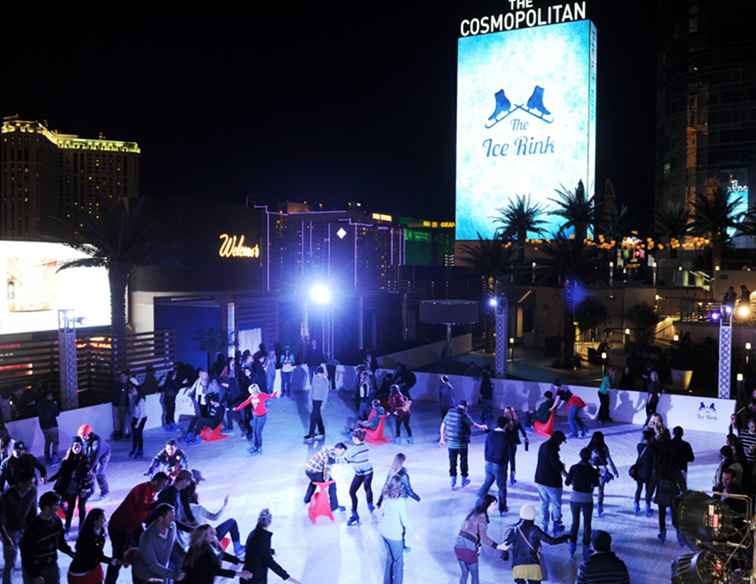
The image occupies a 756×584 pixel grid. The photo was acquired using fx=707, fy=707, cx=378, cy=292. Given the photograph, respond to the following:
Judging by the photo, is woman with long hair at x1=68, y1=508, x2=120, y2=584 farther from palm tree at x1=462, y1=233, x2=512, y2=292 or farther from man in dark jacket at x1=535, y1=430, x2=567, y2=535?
palm tree at x1=462, y1=233, x2=512, y2=292

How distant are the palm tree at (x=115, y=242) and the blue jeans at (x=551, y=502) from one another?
15.3 meters

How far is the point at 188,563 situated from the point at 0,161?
132m

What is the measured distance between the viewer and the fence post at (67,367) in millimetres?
16438

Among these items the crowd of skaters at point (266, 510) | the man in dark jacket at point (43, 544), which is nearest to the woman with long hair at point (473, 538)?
the crowd of skaters at point (266, 510)

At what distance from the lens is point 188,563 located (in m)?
6.00

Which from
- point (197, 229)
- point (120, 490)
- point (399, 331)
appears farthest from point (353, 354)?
point (120, 490)

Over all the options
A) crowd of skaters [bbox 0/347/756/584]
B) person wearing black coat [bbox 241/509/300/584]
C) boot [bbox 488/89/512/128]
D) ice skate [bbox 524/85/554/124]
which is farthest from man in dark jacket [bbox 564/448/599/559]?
boot [bbox 488/89/512/128]

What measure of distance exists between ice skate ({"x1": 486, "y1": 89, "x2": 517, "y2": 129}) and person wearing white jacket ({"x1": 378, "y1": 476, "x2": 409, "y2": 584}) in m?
45.2

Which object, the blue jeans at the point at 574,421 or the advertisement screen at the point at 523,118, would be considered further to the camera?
the advertisement screen at the point at 523,118

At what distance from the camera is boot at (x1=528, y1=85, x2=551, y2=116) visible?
4812 cm

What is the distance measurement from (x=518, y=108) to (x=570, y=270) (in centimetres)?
2311

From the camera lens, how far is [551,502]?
30.8 ft

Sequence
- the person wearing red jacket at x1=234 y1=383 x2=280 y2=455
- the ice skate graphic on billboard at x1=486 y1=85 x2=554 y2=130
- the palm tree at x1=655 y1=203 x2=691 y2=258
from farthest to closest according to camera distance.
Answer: the ice skate graphic on billboard at x1=486 y1=85 x2=554 y2=130 → the palm tree at x1=655 y1=203 x2=691 y2=258 → the person wearing red jacket at x1=234 y1=383 x2=280 y2=455

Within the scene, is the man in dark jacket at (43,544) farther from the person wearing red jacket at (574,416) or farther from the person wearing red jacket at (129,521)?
the person wearing red jacket at (574,416)
